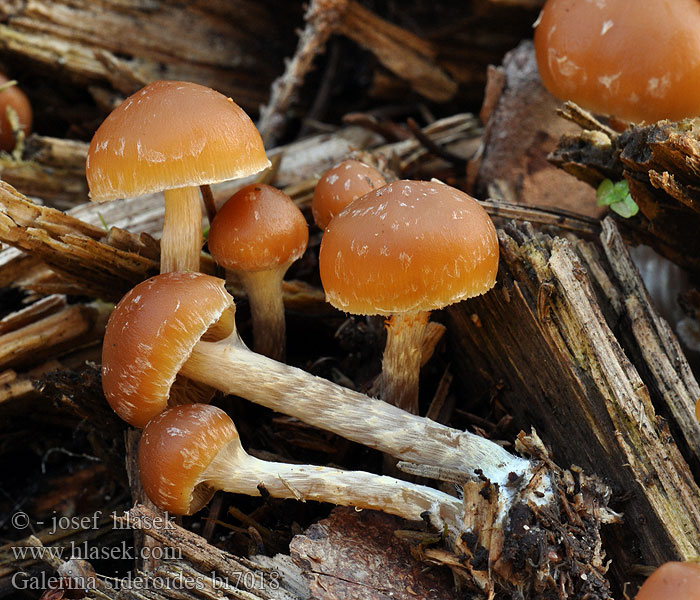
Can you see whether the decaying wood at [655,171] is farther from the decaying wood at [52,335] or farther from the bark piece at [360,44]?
the decaying wood at [52,335]

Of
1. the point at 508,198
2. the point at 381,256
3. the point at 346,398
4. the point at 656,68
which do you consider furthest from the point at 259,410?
the point at 656,68

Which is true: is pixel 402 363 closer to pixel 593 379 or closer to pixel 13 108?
pixel 593 379

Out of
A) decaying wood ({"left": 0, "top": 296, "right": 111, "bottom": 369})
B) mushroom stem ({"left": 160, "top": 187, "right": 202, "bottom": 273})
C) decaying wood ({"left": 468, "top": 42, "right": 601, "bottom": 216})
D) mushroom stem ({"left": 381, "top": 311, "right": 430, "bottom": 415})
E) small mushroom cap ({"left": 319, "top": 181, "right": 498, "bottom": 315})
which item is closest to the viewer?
small mushroom cap ({"left": 319, "top": 181, "right": 498, "bottom": 315})

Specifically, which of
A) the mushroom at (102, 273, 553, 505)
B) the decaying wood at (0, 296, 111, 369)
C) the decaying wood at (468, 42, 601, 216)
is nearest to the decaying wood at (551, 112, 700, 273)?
the decaying wood at (468, 42, 601, 216)

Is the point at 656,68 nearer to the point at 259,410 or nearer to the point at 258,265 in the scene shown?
the point at 258,265

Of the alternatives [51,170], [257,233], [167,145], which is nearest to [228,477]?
[257,233]

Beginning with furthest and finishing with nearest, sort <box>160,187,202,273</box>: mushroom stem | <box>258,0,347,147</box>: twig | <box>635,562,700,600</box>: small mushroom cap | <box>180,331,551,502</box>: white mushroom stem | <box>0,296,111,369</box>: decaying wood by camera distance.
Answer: <box>258,0,347,147</box>: twig
<box>0,296,111,369</box>: decaying wood
<box>160,187,202,273</box>: mushroom stem
<box>180,331,551,502</box>: white mushroom stem
<box>635,562,700,600</box>: small mushroom cap

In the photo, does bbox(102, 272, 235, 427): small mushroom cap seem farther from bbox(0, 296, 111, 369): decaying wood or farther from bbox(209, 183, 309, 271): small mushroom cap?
bbox(0, 296, 111, 369): decaying wood
